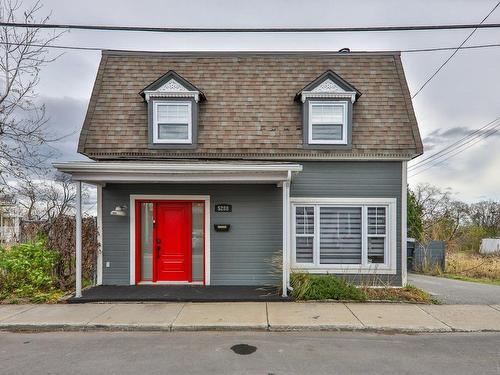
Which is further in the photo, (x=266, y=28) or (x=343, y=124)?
(x=343, y=124)

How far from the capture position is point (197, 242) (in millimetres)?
8875

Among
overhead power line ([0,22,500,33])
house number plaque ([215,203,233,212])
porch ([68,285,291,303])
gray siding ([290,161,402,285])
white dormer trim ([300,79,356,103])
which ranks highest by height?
overhead power line ([0,22,500,33])

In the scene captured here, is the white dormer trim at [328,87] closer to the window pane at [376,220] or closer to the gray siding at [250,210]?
the gray siding at [250,210]

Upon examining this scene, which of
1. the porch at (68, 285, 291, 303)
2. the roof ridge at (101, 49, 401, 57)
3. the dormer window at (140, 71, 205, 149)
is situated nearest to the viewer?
the porch at (68, 285, 291, 303)

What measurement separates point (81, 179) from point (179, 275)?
3611 millimetres

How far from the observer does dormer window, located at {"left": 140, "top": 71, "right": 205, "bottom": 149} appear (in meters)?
8.95

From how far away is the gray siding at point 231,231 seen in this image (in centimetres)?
863

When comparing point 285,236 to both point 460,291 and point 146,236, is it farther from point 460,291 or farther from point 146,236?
point 460,291

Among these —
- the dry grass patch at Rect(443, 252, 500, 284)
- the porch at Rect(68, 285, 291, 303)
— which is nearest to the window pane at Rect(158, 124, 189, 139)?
Answer: the porch at Rect(68, 285, 291, 303)

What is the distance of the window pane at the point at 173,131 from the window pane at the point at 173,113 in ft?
0.46

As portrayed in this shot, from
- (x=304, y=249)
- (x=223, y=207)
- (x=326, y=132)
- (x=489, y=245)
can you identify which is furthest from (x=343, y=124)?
(x=489, y=245)

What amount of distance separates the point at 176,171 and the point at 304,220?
3736mm

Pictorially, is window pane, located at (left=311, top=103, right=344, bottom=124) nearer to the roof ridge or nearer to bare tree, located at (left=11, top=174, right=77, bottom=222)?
the roof ridge

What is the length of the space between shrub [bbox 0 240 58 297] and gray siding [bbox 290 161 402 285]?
263 inches
